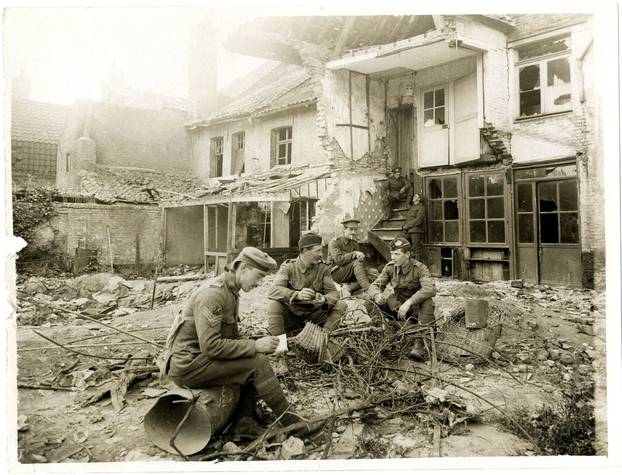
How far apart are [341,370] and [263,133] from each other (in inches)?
437

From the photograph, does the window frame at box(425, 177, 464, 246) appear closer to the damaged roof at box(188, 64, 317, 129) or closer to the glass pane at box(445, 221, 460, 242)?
the glass pane at box(445, 221, 460, 242)

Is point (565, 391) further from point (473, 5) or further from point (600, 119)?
point (473, 5)

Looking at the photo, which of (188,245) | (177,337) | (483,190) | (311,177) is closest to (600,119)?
(177,337)

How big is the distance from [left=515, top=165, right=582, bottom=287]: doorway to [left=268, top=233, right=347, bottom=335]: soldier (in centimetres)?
424

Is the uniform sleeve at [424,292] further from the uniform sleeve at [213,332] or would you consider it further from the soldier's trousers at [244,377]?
the uniform sleeve at [213,332]

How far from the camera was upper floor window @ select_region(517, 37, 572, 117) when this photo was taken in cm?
763

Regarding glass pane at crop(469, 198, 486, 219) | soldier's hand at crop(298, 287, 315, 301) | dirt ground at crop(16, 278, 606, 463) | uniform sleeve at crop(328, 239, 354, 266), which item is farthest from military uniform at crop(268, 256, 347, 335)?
glass pane at crop(469, 198, 486, 219)

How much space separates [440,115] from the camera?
9.68 metres

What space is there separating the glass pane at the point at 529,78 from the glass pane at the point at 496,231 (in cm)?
Answer: 258

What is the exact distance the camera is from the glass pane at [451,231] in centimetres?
884

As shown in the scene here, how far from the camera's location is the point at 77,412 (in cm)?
378

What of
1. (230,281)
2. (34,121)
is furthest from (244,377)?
(34,121)

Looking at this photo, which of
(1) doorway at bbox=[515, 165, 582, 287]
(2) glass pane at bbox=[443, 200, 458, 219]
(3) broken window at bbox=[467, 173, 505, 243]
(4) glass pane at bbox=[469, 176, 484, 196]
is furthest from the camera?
(2) glass pane at bbox=[443, 200, 458, 219]

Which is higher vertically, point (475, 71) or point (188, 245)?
point (475, 71)
